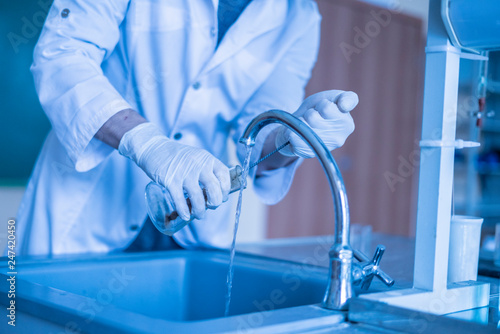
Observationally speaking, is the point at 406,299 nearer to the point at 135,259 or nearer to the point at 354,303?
the point at 354,303

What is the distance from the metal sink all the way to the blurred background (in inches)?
92.5

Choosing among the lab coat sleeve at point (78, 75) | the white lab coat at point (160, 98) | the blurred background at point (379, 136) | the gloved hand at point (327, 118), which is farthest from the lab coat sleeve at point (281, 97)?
the blurred background at point (379, 136)

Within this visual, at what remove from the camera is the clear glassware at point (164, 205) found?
3.06 ft

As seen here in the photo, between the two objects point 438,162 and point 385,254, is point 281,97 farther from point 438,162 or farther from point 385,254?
point 438,162

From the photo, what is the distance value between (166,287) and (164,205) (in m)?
0.39

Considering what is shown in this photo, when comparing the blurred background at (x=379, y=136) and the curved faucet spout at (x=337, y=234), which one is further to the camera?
the blurred background at (x=379, y=136)

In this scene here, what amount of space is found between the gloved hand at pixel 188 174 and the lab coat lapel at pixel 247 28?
38 cm

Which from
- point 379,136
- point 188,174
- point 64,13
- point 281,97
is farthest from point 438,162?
point 379,136

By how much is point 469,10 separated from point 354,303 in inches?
17.7

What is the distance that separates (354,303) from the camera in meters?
0.78

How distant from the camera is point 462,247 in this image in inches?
37.6

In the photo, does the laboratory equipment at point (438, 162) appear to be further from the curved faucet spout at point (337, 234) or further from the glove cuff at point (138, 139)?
the glove cuff at point (138, 139)

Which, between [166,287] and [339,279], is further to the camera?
[166,287]

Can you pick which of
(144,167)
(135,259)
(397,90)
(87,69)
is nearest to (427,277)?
(144,167)
